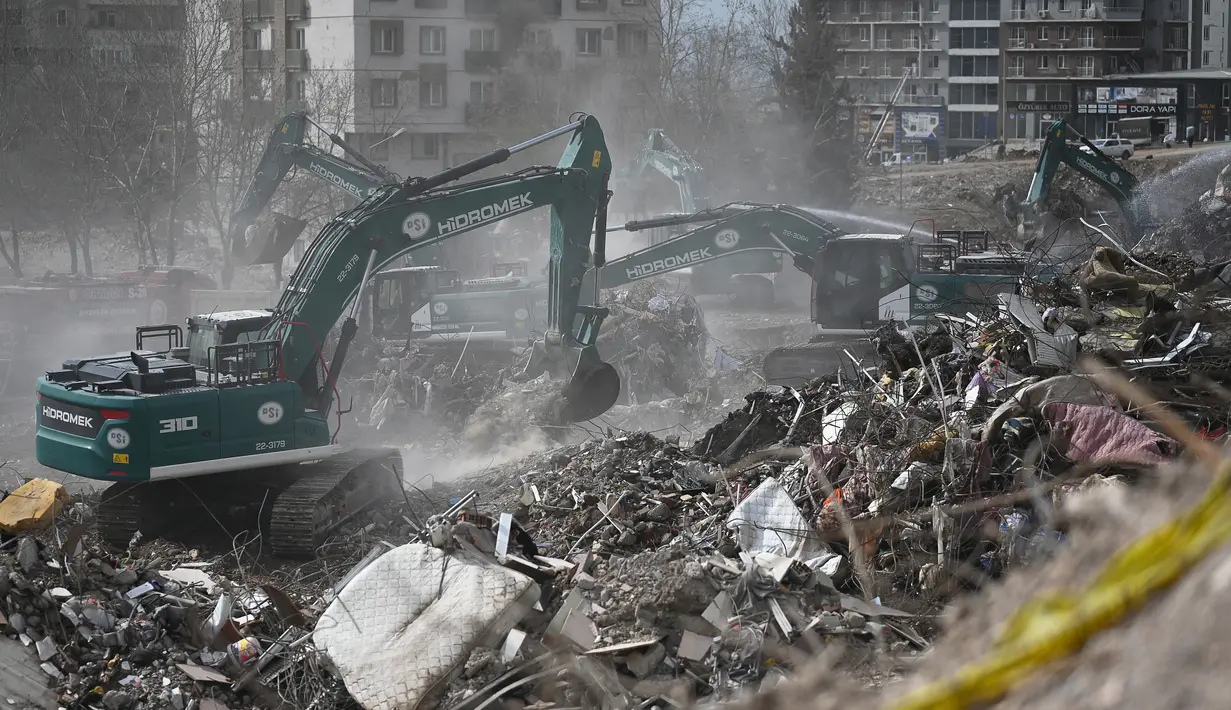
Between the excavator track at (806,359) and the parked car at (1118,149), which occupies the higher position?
the parked car at (1118,149)

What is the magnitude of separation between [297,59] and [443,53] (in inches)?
232

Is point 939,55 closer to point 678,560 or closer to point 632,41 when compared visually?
point 632,41

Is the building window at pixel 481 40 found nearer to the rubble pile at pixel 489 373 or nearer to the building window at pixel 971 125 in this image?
the rubble pile at pixel 489 373

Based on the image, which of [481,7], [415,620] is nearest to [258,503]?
[415,620]

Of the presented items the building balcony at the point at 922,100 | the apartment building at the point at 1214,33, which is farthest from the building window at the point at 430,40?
the apartment building at the point at 1214,33

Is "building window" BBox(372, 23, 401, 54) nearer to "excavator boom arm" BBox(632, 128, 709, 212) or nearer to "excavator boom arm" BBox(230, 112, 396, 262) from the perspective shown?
"excavator boom arm" BBox(632, 128, 709, 212)

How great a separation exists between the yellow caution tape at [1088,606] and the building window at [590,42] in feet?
172

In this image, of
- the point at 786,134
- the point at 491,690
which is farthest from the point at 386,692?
the point at 786,134

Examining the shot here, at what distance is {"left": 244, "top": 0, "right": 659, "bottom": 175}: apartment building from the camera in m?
47.5

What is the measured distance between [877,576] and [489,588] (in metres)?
2.42

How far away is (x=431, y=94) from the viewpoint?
50875mm

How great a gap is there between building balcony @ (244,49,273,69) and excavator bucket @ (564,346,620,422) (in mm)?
32610

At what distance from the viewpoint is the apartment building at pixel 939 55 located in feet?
266

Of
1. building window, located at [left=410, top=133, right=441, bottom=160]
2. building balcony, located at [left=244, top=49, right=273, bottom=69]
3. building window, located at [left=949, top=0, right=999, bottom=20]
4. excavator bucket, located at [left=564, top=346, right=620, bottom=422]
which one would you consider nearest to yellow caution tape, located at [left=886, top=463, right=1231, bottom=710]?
excavator bucket, located at [left=564, top=346, right=620, bottom=422]
